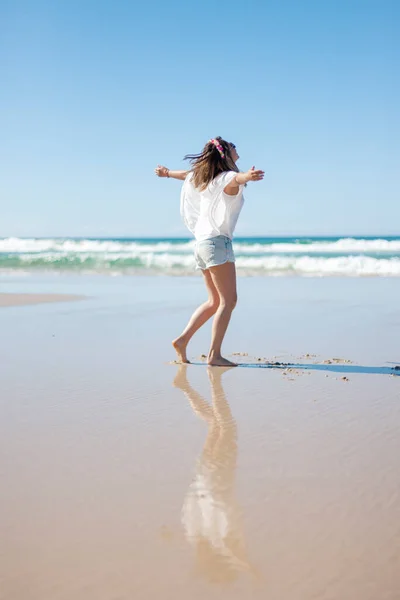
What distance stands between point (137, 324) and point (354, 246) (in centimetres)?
2522

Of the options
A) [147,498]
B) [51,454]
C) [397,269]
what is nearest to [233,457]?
[147,498]

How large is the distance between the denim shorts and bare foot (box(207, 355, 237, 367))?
2.34 ft

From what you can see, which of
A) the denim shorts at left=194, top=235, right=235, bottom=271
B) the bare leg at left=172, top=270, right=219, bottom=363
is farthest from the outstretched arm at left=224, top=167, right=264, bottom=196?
the bare leg at left=172, top=270, right=219, bottom=363

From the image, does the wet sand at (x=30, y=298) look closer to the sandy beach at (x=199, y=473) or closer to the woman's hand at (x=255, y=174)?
the sandy beach at (x=199, y=473)

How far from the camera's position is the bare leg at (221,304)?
5.18m

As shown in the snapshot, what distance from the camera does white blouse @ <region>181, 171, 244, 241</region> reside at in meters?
5.11

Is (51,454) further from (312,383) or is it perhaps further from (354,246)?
(354,246)

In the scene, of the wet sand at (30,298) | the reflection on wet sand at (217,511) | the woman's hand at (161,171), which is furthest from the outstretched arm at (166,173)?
the wet sand at (30,298)

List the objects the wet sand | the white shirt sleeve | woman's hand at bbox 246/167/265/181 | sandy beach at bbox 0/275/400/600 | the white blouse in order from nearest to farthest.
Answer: sandy beach at bbox 0/275/400/600 → woman's hand at bbox 246/167/265/181 → the white shirt sleeve → the white blouse → the wet sand

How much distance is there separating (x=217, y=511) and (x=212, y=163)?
10.9 ft

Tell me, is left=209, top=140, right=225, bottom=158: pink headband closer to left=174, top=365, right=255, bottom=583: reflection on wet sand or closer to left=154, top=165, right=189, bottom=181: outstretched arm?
left=154, top=165, right=189, bottom=181: outstretched arm

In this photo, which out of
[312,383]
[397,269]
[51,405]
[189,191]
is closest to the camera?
[51,405]

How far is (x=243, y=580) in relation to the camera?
1868 millimetres

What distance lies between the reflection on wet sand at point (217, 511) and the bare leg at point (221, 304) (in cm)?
165
